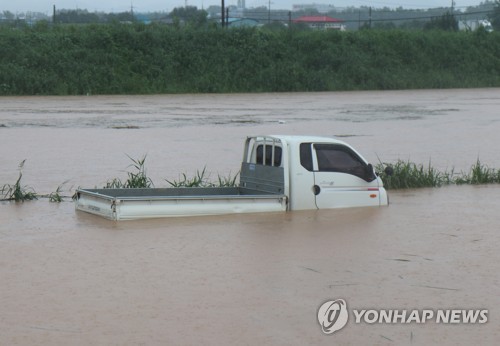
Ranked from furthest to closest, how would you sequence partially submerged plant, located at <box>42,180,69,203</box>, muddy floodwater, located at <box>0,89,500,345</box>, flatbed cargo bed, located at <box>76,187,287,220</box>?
partially submerged plant, located at <box>42,180,69,203</box> < flatbed cargo bed, located at <box>76,187,287,220</box> < muddy floodwater, located at <box>0,89,500,345</box>

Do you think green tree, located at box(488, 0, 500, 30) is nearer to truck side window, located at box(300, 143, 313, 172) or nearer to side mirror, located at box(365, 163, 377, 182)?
side mirror, located at box(365, 163, 377, 182)

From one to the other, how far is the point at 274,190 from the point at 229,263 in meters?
3.15

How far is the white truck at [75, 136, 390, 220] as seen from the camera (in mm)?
14031

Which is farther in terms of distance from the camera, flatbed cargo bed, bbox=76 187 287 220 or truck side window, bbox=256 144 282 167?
truck side window, bbox=256 144 282 167

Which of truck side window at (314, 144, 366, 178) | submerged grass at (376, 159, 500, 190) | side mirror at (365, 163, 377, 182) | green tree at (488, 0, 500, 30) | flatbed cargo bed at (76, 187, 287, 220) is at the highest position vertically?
green tree at (488, 0, 500, 30)

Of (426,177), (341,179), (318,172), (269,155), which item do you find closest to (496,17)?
(426,177)

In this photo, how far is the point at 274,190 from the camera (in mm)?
14805

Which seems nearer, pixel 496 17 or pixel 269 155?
pixel 269 155

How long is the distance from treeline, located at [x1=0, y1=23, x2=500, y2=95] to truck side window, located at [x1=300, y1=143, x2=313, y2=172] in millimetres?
31586

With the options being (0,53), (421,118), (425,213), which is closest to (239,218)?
(425,213)

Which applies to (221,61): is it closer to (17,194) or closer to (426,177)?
(426,177)

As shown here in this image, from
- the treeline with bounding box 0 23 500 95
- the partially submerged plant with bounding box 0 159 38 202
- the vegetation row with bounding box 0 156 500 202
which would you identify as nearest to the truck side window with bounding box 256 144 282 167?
the vegetation row with bounding box 0 156 500 202

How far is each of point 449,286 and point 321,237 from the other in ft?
9.46

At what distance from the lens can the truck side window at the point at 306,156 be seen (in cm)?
1461
